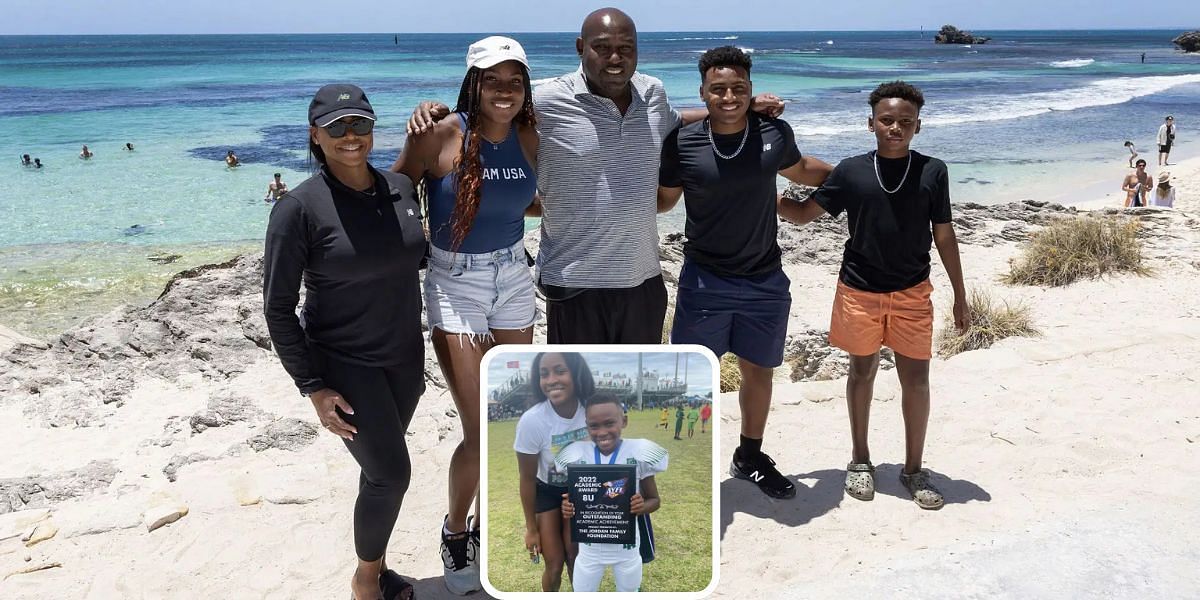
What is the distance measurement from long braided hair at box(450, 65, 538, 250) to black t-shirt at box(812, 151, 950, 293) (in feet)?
4.88

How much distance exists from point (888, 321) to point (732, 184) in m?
0.96

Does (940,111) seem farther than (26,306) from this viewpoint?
Yes

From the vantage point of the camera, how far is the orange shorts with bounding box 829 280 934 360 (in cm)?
→ 380

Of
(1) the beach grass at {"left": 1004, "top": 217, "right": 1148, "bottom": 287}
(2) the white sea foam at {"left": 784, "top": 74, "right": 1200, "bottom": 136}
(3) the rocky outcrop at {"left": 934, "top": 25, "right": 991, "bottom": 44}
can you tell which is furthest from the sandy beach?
(3) the rocky outcrop at {"left": 934, "top": 25, "right": 991, "bottom": 44}

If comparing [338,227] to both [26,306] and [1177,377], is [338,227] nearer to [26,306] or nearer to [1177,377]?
[1177,377]

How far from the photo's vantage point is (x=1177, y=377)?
509cm

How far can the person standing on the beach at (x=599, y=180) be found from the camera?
11.1ft

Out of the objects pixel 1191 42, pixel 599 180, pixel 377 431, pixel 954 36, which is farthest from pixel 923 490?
pixel 954 36

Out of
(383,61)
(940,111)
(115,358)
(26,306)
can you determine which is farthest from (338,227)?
(383,61)

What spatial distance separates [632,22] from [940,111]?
2890 cm

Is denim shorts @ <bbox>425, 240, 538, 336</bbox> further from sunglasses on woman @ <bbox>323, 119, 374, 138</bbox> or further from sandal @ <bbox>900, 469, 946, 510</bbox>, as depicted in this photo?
sandal @ <bbox>900, 469, 946, 510</bbox>

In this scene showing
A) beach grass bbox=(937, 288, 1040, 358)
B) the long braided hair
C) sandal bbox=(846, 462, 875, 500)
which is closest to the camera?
the long braided hair

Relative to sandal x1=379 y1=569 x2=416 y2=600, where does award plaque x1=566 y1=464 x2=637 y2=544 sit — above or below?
above

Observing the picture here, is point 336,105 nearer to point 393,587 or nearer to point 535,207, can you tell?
point 535,207
